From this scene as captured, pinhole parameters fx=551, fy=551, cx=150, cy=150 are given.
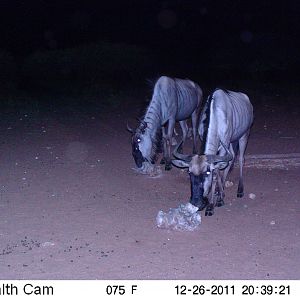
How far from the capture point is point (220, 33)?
4059cm

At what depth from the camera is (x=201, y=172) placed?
7.48 meters

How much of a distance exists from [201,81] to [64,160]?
53.1 ft

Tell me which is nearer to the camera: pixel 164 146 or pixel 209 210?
pixel 209 210

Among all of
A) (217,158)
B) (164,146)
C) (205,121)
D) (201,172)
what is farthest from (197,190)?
(164,146)

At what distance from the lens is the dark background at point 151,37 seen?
105 feet

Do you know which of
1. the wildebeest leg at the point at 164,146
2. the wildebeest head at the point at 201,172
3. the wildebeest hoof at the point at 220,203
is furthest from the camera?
the wildebeest leg at the point at 164,146

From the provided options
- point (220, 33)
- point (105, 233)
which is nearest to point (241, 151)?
point (105, 233)

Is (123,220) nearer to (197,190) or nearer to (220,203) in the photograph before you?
(197,190)

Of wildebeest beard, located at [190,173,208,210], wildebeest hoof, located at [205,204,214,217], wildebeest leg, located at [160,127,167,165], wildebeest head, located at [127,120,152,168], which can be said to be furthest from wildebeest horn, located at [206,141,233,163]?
wildebeest leg, located at [160,127,167,165]

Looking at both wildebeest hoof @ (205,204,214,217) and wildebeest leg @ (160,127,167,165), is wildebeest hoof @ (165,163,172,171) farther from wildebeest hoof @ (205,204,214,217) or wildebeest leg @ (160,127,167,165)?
wildebeest hoof @ (205,204,214,217)

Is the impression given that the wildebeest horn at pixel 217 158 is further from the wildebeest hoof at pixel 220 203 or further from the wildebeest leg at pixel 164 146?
the wildebeest leg at pixel 164 146

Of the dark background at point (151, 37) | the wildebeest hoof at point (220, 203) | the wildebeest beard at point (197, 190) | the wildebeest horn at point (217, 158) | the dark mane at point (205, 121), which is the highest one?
the dark mane at point (205, 121)

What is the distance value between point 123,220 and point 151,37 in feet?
112

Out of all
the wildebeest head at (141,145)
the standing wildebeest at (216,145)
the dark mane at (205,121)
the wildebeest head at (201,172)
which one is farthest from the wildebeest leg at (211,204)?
the wildebeest head at (141,145)
